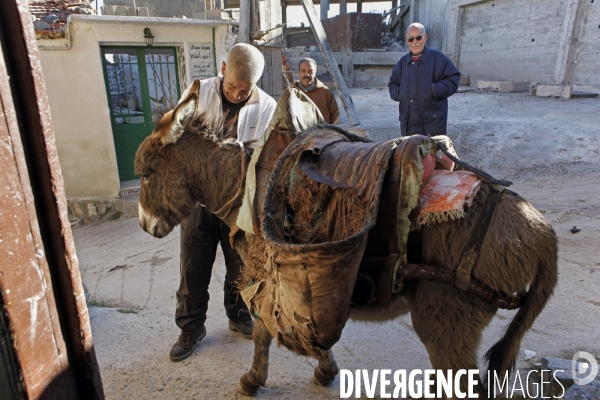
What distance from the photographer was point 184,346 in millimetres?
2941

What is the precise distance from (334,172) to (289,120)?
493 mm

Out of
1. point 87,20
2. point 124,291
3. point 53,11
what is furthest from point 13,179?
point 53,11

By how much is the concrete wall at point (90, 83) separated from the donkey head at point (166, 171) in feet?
18.2

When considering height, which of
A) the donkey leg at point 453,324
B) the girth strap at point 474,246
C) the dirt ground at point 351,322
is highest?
the girth strap at point 474,246

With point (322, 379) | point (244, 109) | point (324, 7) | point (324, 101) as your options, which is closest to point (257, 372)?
point (322, 379)

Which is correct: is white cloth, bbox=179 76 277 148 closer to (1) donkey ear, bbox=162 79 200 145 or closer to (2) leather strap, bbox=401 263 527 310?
(1) donkey ear, bbox=162 79 200 145

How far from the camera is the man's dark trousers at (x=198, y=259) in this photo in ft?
9.02

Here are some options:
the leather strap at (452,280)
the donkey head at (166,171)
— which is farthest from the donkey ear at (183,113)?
the leather strap at (452,280)

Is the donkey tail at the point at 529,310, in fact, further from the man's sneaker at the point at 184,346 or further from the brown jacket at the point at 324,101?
the brown jacket at the point at 324,101

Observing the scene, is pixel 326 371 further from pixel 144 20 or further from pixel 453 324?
pixel 144 20

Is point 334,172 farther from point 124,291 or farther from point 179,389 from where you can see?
point 124,291

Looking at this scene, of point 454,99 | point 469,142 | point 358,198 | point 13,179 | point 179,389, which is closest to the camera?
point 13,179

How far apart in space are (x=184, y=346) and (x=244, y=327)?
18.4 inches

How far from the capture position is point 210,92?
104 inches
